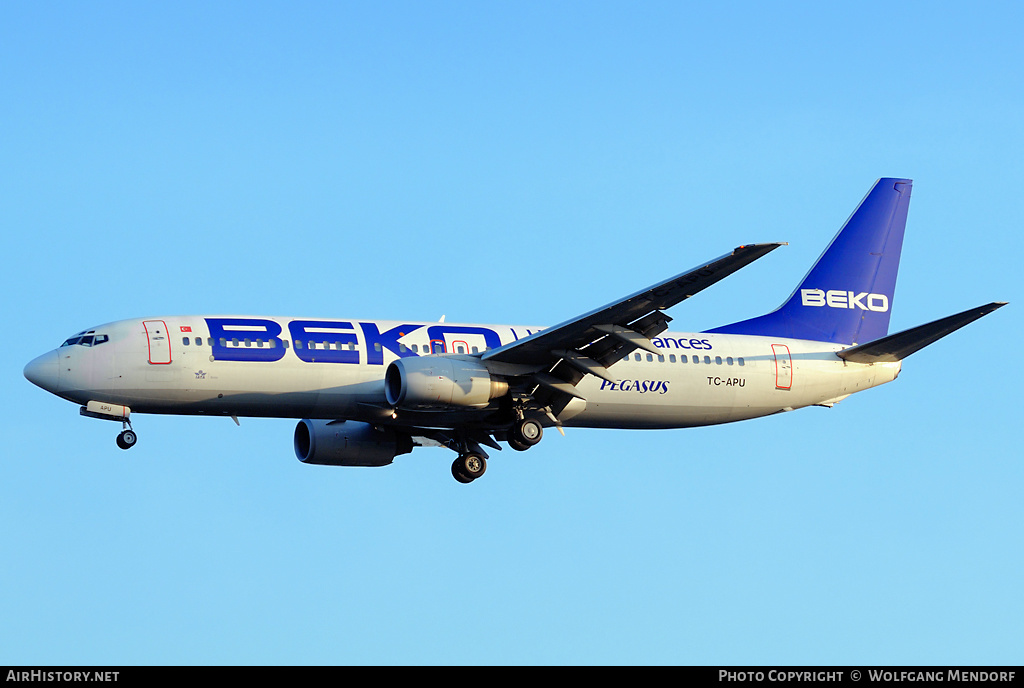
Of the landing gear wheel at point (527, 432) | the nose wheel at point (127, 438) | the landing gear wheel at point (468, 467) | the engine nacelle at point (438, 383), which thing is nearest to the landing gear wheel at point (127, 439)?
the nose wheel at point (127, 438)

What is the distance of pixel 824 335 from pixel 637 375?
8292mm

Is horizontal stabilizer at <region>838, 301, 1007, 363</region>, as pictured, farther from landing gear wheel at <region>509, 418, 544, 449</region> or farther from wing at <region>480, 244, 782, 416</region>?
landing gear wheel at <region>509, 418, 544, 449</region>

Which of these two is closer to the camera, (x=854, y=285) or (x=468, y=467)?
(x=468, y=467)

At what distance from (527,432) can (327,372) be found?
616cm

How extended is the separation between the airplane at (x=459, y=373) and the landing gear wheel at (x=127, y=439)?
0.04 m

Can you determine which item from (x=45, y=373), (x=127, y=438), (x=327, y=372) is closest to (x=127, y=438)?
(x=127, y=438)

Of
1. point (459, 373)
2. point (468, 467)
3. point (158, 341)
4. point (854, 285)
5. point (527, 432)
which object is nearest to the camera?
point (459, 373)

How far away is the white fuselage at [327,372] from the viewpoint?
1527 inches

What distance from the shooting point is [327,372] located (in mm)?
39375

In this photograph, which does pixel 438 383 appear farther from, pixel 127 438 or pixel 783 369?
pixel 783 369

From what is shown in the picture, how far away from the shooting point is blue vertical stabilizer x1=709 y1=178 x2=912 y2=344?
46.9 metres

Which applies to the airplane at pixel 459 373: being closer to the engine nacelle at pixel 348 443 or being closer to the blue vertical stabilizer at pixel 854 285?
the engine nacelle at pixel 348 443

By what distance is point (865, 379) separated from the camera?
45.6 meters
